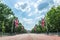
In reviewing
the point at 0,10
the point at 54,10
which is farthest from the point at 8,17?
the point at 54,10

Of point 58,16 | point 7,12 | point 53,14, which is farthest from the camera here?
point 7,12

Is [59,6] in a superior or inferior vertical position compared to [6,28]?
superior

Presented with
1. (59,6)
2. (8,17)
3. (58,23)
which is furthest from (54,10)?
(8,17)

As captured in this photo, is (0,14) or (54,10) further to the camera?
(54,10)

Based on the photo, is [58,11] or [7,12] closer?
[58,11]

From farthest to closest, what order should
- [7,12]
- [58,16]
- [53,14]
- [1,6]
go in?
[7,12] → [1,6] → [53,14] → [58,16]

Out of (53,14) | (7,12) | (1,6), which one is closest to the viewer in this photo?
(53,14)

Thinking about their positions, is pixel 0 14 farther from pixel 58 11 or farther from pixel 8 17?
pixel 58 11

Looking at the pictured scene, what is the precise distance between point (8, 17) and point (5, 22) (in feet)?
9.92

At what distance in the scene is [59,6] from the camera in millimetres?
102688

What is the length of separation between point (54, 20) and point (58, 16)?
3287 millimetres

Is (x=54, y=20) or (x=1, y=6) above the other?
(x=1, y=6)

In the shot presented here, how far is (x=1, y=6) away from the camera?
10988 cm

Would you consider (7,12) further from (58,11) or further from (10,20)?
(58,11)
